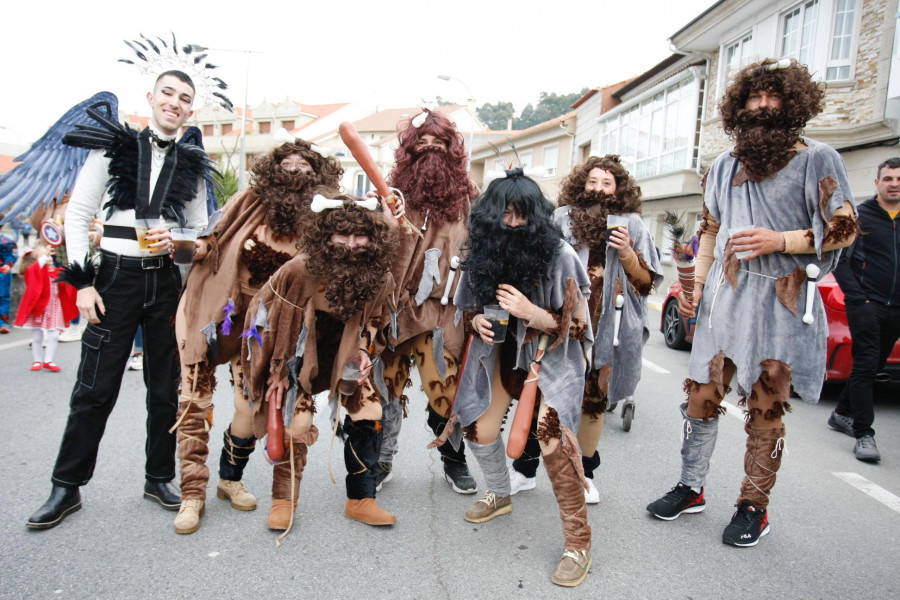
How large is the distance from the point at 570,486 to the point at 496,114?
82968 millimetres

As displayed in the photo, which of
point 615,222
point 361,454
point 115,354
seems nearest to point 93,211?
point 115,354

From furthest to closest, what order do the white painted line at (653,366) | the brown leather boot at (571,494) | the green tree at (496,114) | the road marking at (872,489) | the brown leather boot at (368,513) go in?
the green tree at (496,114) → the white painted line at (653,366) → the road marking at (872,489) → the brown leather boot at (368,513) → the brown leather boot at (571,494)

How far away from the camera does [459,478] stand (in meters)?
3.54

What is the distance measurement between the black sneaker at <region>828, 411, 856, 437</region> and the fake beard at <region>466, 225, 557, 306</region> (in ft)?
12.0

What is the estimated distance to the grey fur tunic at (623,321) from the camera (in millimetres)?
3273

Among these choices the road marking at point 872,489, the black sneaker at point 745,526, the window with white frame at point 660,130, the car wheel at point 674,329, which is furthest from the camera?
the window with white frame at point 660,130

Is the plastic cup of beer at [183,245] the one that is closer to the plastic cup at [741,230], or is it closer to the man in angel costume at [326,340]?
the man in angel costume at [326,340]

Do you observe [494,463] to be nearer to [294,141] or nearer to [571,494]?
[571,494]

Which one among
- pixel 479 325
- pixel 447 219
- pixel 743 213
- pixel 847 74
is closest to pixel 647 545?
pixel 479 325

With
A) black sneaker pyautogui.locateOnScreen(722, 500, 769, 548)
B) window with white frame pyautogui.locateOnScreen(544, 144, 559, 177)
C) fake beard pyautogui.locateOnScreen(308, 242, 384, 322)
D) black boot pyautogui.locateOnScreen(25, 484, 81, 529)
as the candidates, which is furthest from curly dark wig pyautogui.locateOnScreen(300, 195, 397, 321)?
window with white frame pyautogui.locateOnScreen(544, 144, 559, 177)

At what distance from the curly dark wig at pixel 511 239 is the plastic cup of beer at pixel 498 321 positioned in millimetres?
72

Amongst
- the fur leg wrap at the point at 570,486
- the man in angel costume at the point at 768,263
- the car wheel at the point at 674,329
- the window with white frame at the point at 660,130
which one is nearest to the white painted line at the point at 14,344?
the fur leg wrap at the point at 570,486

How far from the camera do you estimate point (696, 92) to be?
59.6 ft

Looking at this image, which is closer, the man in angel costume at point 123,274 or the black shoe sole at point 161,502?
the man in angel costume at point 123,274
